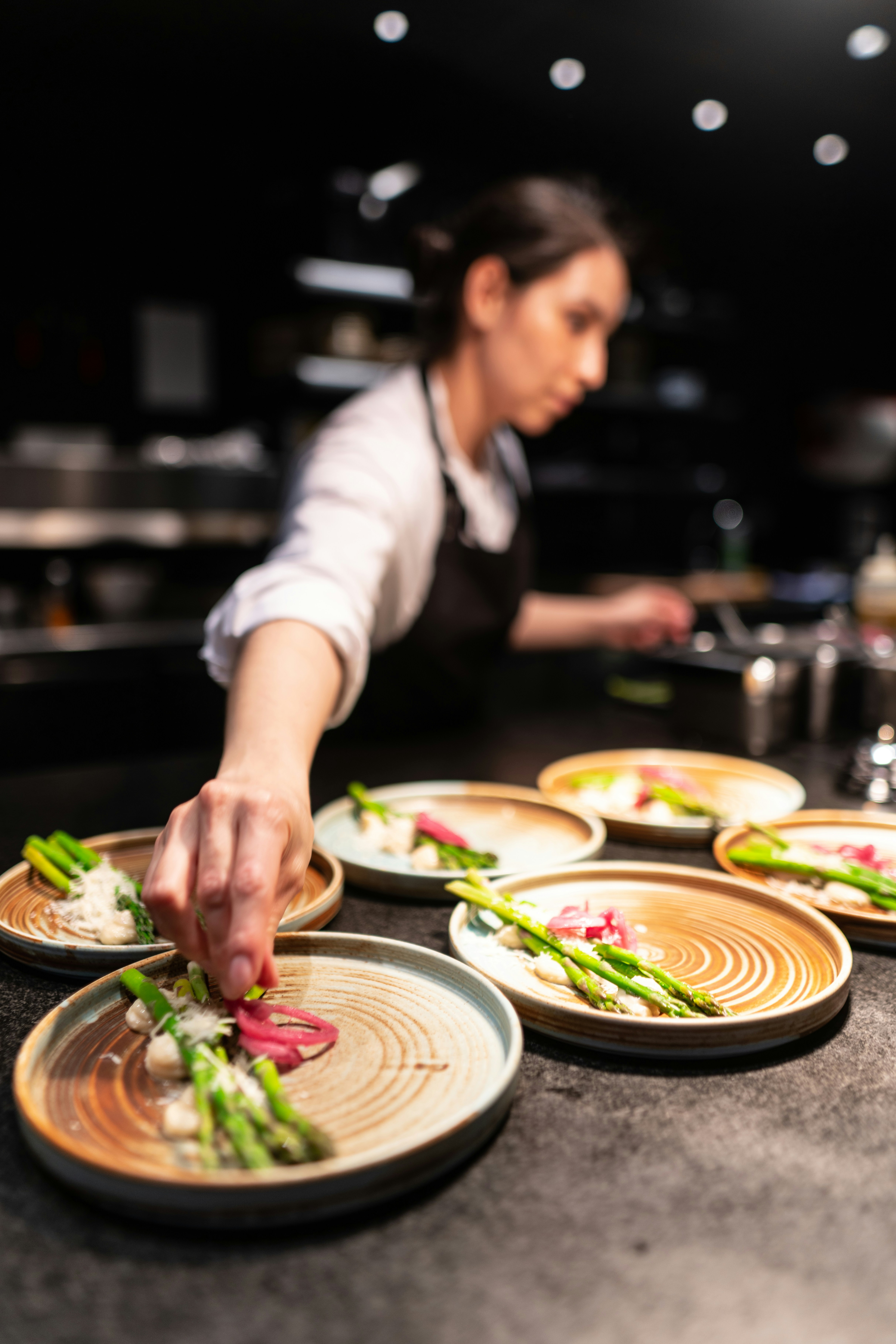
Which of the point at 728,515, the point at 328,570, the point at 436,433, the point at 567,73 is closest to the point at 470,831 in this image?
the point at 328,570

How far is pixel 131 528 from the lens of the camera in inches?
145

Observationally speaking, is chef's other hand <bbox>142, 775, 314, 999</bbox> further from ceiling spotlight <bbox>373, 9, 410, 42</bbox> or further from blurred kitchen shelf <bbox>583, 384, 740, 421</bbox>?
blurred kitchen shelf <bbox>583, 384, 740, 421</bbox>

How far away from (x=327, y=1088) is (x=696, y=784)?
0.91 meters

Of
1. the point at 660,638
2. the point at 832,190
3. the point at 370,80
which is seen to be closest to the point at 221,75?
the point at 370,80

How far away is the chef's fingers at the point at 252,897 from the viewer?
0.64 metres

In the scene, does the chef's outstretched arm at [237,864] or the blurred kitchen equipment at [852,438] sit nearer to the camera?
the chef's outstretched arm at [237,864]

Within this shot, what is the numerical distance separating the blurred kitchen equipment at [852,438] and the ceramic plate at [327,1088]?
465 cm

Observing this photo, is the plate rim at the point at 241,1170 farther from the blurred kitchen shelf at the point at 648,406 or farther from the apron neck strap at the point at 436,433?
the blurred kitchen shelf at the point at 648,406

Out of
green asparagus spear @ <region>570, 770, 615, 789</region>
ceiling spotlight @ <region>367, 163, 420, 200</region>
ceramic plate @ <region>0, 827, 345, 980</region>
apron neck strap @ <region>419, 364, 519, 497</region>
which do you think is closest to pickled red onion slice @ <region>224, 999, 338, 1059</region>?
ceramic plate @ <region>0, 827, 345, 980</region>

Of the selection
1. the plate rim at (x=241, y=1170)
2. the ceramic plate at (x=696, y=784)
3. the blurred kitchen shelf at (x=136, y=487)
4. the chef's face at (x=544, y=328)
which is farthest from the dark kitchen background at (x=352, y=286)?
the plate rim at (x=241, y=1170)

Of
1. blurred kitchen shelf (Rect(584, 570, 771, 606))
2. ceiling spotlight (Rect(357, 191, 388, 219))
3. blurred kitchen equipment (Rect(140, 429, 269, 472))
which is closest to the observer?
blurred kitchen equipment (Rect(140, 429, 269, 472))

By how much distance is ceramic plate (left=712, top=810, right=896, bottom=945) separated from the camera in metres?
0.90

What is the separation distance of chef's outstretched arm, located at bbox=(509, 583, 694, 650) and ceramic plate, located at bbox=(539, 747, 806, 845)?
53 cm

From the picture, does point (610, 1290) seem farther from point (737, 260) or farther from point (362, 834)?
point (737, 260)
